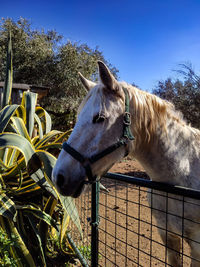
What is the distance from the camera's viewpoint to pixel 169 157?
1314 mm

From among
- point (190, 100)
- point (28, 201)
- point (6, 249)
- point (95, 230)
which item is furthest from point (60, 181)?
point (190, 100)

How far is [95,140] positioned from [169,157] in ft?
1.85

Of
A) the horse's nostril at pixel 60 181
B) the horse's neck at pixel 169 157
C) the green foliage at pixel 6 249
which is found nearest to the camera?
the horse's nostril at pixel 60 181

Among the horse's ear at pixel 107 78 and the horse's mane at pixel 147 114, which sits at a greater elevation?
the horse's ear at pixel 107 78

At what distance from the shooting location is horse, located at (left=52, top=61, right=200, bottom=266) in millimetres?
1097

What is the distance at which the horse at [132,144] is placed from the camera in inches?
43.2

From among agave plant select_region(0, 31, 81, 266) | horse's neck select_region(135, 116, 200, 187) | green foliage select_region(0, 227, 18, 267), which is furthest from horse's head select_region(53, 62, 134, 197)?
green foliage select_region(0, 227, 18, 267)

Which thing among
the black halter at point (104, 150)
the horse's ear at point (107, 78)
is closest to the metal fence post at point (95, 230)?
the black halter at point (104, 150)

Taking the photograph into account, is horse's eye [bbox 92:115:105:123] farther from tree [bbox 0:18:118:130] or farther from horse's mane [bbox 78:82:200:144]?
tree [bbox 0:18:118:130]

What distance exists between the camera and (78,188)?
1128mm

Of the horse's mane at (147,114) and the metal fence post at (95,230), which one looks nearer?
the horse's mane at (147,114)

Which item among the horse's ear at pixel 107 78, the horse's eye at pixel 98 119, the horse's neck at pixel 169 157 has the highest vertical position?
the horse's ear at pixel 107 78

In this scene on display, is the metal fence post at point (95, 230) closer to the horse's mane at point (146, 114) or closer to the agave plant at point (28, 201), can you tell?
the agave plant at point (28, 201)

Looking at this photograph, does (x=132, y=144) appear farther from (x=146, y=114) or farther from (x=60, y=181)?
(x=60, y=181)
